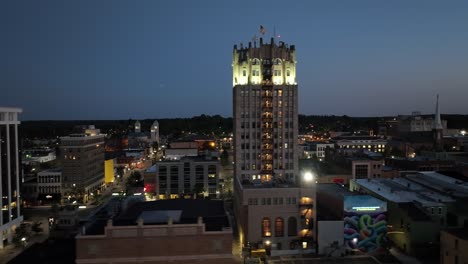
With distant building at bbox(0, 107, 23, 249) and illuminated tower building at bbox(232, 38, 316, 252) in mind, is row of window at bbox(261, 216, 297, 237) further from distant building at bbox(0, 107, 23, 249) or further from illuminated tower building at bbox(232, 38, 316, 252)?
distant building at bbox(0, 107, 23, 249)

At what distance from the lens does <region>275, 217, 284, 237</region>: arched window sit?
6781 centimetres

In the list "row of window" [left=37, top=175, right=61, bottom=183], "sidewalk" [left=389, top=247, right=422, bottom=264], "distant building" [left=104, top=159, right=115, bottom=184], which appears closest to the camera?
"sidewalk" [left=389, top=247, right=422, bottom=264]

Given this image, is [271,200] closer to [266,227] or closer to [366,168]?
[266,227]

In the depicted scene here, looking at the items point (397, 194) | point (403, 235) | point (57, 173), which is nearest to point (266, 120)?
point (397, 194)

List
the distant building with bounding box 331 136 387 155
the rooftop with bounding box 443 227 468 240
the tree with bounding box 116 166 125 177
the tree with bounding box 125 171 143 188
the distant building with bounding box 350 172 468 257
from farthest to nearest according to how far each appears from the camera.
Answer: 1. the distant building with bounding box 331 136 387 155
2. the tree with bounding box 116 166 125 177
3. the tree with bounding box 125 171 143 188
4. the distant building with bounding box 350 172 468 257
5. the rooftop with bounding box 443 227 468 240

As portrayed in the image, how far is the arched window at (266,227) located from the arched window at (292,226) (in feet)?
10.6

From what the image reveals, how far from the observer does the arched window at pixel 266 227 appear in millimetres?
67625

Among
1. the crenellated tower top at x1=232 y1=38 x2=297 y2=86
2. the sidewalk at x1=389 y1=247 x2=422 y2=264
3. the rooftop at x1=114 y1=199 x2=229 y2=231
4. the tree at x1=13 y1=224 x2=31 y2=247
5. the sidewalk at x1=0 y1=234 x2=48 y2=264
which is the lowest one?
the sidewalk at x1=0 y1=234 x2=48 y2=264

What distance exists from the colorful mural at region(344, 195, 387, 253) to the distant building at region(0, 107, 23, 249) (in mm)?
57520

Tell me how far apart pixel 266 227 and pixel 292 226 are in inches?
166

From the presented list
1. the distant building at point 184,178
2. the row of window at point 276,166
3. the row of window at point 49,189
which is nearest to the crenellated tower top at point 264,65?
the row of window at point 276,166

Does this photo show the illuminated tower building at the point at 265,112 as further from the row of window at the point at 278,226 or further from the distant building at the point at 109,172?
the distant building at the point at 109,172

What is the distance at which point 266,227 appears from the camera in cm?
6769

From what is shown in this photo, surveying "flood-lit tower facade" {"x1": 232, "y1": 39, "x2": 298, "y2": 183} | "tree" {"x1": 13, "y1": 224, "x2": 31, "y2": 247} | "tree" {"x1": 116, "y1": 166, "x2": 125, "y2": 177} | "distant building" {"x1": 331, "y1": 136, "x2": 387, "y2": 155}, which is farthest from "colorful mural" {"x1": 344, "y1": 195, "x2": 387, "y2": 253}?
"distant building" {"x1": 331, "y1": 136, "x2": 387, "y2": 155}
